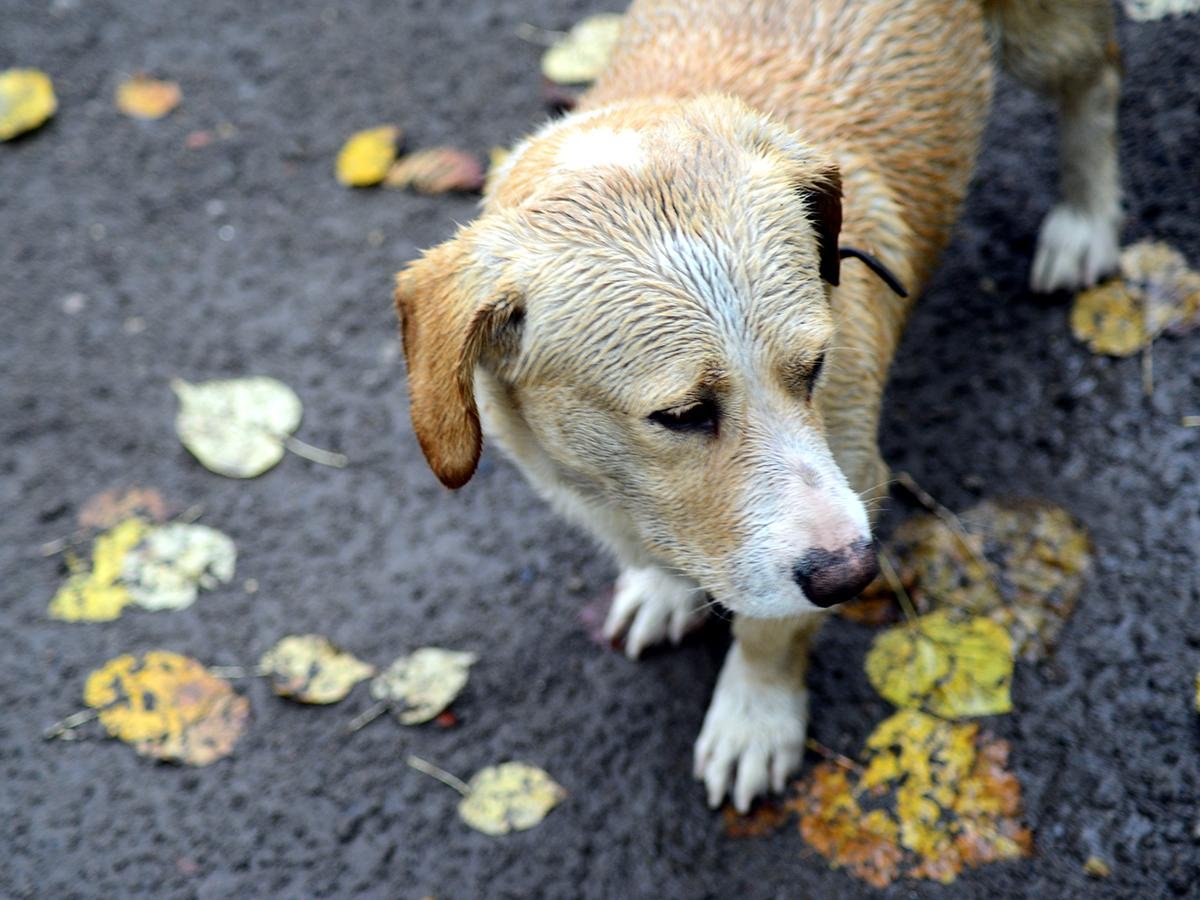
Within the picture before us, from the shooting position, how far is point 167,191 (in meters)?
4.45

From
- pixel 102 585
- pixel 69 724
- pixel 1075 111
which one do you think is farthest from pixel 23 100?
pixel 1075 111

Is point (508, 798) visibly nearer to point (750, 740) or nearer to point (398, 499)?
point (750, 740)

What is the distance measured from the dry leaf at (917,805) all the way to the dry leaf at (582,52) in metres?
2.99

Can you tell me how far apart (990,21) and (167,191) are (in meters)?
3.31

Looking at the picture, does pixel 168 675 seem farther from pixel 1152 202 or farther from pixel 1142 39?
pixel 1142 39

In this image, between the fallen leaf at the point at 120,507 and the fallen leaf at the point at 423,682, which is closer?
the fallen leaf at the point at 423,682

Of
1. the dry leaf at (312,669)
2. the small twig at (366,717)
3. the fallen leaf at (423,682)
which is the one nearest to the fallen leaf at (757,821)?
the fallen leaf at (423,682)

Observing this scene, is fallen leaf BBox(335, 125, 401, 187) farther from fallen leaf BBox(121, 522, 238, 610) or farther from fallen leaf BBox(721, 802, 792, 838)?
fallen leaf BBox(721, 802, 792, 838)

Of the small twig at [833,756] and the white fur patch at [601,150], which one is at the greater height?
the white fur patch at [601,150]

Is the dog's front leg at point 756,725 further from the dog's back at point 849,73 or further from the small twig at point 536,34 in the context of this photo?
the small twig at point 536,34

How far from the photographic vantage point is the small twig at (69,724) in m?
3.11

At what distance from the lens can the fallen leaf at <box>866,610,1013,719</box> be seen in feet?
9.50

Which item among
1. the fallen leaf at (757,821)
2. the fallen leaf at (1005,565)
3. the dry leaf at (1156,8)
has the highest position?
the dry leaf at (1156,8)

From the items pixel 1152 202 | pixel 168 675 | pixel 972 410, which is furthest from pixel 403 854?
pixel 1152 202
